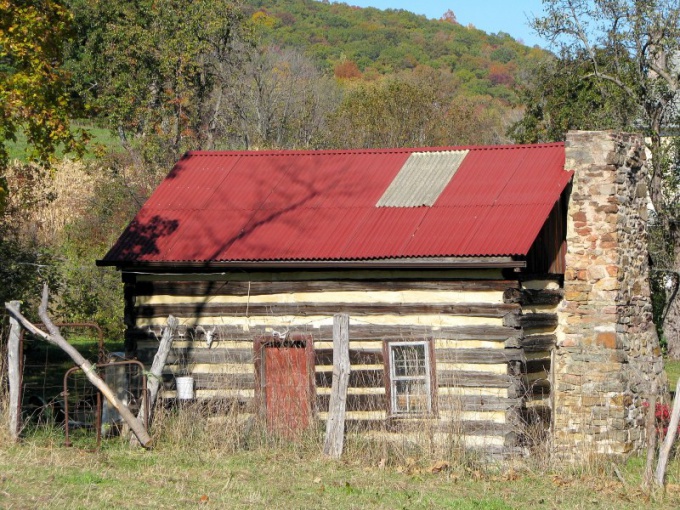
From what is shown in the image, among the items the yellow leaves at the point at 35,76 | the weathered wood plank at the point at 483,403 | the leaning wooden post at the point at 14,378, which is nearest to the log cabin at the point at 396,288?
the weathered wood plank at the point at 483,403

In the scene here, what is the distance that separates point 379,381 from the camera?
51.4ft

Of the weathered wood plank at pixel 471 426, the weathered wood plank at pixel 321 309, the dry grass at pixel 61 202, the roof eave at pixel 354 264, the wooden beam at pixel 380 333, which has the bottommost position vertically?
the weathered wood plank at pixel 471 426

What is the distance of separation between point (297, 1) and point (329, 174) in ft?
283

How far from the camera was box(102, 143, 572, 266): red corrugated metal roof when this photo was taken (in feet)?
51.0

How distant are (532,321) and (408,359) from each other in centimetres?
207

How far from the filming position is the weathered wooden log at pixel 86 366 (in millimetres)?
12289

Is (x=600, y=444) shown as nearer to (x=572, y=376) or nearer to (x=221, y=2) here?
(x=572, y=376)

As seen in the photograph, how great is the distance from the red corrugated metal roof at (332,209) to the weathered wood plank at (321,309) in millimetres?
835

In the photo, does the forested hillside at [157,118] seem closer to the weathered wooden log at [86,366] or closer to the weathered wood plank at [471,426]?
the weathered wooden log at [86,366]

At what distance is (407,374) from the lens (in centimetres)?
1567

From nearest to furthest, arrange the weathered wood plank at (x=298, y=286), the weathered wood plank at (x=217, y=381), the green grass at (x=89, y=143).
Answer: the weathered wood plank at (x=298, y=286) < the weathered wood plank at (x=217, y=381) < the green grass at (x=89, y=143)

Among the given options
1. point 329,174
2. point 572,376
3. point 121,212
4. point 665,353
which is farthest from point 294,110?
point 572,376

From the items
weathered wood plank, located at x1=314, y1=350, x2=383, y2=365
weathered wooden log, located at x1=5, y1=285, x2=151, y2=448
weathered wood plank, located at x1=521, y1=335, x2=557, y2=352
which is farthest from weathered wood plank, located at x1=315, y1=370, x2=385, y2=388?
weathered wooden log, located at x1=5, y1=285, x2=151, y2=448

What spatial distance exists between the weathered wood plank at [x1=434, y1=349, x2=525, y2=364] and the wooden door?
6.86 ft
